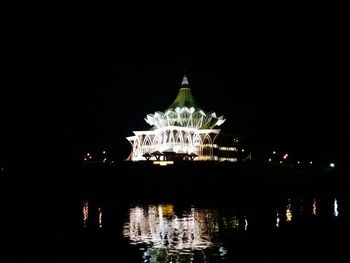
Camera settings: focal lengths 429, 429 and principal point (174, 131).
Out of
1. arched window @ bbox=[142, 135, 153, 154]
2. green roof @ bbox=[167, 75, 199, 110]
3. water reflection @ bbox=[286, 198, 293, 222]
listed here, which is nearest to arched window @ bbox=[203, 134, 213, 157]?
green roof @ bbox=[167, 75, 199, 110]

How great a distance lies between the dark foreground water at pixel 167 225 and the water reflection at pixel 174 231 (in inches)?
1.3

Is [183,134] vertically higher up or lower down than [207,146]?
higher up

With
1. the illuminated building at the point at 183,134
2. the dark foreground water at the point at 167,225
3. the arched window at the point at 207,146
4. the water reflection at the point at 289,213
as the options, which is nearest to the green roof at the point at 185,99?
the illuminated building at the point at 183,134

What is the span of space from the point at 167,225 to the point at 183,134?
1451 inches

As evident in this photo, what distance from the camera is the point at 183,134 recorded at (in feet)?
183

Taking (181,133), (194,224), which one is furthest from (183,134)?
(194,224)

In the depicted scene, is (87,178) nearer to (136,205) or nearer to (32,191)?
(32,191)

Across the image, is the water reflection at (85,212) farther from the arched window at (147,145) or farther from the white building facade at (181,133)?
the arched window at (147,145)

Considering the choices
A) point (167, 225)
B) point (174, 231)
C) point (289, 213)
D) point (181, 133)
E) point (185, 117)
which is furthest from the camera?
point (185, 117)

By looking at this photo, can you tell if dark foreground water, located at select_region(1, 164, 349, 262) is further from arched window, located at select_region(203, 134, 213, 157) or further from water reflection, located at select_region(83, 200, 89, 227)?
arched window, located at select_region(203, 134, 213, 157)

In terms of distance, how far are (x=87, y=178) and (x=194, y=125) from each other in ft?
85.0

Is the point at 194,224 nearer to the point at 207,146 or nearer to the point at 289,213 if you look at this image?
the point at 289,213

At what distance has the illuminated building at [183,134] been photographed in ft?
182

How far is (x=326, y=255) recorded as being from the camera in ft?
44.5
